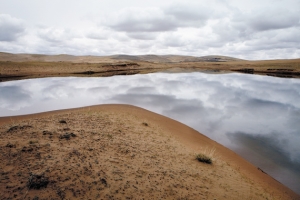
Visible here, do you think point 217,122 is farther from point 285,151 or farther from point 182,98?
point 182,98

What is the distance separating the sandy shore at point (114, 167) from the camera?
5.61 meters

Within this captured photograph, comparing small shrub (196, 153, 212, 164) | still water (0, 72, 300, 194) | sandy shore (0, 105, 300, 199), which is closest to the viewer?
sandy shore (0, 105, 300, 199)

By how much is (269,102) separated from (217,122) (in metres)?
9.82

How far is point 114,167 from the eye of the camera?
6867 mm

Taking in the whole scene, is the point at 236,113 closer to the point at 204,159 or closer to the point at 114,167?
the point at 204,159

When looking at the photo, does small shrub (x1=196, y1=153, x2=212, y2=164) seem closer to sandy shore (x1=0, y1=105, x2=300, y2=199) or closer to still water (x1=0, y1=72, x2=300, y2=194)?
sandy shore (x1=0, y1=105, x2=300, y2=199)

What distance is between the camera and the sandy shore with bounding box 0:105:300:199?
5.61m

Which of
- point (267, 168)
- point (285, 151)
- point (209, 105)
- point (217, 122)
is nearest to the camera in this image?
point (267, 168)

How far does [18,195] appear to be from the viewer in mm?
5051

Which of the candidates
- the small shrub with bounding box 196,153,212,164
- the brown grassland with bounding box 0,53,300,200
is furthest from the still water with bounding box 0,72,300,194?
the small shrub with bounding box 196,153,212,164

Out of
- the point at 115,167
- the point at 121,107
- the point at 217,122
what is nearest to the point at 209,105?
the point at 217,122

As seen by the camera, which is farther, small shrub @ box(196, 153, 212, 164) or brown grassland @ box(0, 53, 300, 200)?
small shrub @ box(196, 153, 212, 164)

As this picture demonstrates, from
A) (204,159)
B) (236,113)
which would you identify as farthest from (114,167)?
(236,113)

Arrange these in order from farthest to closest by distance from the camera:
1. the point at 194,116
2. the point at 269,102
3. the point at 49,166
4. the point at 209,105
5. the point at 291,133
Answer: the point at 269,102, the point at 209,105, the point at 194,116, the point at 291,133, the point at 49,166
